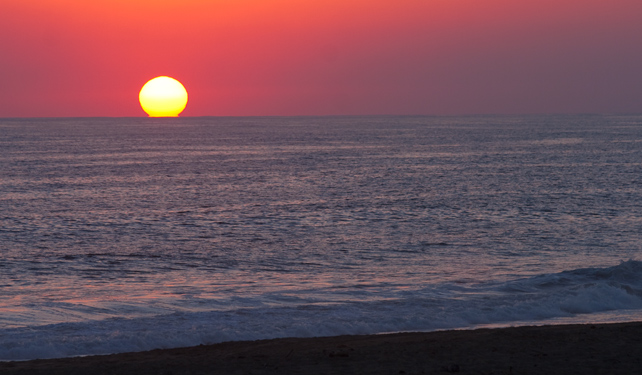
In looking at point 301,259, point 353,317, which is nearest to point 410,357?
point 353,317

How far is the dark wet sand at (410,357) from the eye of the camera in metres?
11.0

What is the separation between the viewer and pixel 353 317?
1619cm

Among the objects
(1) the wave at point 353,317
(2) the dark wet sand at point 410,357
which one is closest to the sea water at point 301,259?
(1) the wave at point 353,317

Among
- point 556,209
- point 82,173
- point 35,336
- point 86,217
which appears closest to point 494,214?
point 556,209

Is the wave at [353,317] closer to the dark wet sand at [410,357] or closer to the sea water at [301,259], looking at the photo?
the sea water at [301,259]

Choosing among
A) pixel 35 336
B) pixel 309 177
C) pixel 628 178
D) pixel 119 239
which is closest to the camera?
pixel 35 336

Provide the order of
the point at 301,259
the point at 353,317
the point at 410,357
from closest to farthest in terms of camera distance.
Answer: the point at 410,357, the point at 353,317, the point at 301,259

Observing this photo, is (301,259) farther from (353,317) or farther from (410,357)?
(410,357)

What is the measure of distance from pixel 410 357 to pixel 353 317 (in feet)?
15.2

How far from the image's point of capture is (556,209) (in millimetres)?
37594

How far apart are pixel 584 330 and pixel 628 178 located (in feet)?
150

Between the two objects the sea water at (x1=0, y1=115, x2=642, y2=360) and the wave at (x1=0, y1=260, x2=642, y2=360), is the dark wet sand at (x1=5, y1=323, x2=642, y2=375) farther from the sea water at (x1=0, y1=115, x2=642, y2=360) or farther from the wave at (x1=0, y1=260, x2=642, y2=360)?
the sea water at (x1=0, y1=115, x2=642, y2=360)

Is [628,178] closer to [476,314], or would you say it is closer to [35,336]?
[476,314]

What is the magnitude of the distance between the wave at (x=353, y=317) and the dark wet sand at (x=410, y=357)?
1188 mm
